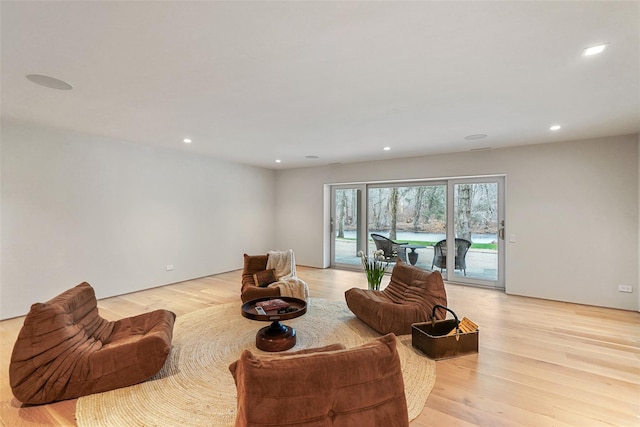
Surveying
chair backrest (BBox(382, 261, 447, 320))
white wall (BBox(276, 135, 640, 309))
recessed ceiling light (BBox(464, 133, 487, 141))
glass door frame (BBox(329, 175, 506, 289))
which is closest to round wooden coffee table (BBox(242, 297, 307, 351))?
chair backrest (BBox(382, 261, 447, 320))

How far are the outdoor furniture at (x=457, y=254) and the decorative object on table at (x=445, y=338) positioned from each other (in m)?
3.05

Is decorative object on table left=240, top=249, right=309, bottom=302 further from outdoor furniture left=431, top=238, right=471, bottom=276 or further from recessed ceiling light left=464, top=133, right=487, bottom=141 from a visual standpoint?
recessed ceiling light left=464, top=133, right=487, bottom=141

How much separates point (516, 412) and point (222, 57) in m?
3.38

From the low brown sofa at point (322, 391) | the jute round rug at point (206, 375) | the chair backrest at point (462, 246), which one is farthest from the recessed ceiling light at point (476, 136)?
the low brown sofa at point (322, 391)

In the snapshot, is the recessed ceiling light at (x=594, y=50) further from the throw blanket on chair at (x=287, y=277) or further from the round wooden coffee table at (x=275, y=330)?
the throw blanket on chair at (x=287, y=277)

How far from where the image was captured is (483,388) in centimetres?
238

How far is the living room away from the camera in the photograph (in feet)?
9.75

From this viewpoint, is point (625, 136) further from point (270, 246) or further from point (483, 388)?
point (270, 246)

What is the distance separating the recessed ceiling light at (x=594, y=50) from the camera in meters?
2.02

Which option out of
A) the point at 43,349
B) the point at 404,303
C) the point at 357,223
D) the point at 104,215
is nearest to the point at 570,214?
the point at 404,303

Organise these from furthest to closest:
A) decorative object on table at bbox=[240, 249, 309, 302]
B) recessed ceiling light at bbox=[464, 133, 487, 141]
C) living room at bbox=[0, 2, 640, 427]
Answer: recessed ceiling light at bbox=[464, 133, 487, 141], decorative object on table at bbox=[240, 249, 309, 302], living room at bbox=[0, 2, 640, 427]

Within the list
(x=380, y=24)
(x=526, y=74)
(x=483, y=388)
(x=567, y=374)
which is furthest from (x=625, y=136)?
(x=380, y=24)

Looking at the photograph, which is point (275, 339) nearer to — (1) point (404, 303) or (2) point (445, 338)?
(1) point (404, 303)

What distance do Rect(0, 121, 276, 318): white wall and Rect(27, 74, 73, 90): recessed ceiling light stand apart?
1.97 m
